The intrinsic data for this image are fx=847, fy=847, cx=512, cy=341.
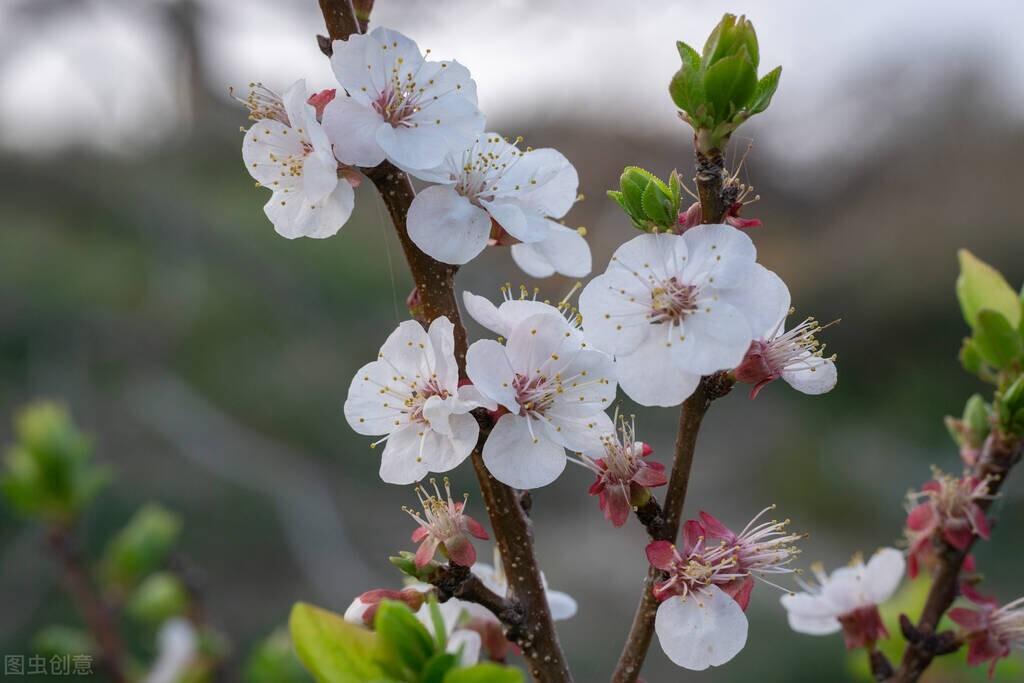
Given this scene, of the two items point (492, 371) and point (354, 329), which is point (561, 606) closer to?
point (492, 371)

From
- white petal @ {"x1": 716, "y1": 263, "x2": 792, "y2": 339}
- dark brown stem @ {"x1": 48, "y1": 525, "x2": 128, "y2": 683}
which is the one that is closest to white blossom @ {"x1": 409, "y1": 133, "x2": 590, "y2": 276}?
white petal @ {"x1": 716, "y1": 263, "x2": 792, "y2": 339}

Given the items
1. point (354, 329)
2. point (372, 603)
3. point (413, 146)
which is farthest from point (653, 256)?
point (354, 329)

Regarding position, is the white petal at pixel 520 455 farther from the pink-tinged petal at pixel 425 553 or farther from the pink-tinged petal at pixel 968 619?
the pink-tinged petal at pixel 968 619

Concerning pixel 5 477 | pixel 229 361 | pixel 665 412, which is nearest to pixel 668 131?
pixel 665 412

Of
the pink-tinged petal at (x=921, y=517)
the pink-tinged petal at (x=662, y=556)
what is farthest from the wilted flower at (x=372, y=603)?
the pink-tinged petal at (x=921, y=517)

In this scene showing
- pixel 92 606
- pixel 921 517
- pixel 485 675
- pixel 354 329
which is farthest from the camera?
pixel 354 329

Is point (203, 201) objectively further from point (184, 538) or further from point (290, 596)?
point (290, 596)
